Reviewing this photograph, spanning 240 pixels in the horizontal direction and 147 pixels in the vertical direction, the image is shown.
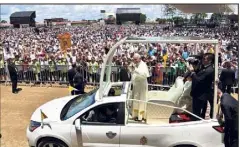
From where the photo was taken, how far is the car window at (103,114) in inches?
237

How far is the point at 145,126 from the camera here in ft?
19.5

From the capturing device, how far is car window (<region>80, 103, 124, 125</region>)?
237 inches

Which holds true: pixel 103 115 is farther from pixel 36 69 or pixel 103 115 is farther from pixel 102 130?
pixel 36 69

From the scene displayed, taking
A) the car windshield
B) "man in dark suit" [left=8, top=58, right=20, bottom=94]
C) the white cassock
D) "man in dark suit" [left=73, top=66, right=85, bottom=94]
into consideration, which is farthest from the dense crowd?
the car windshield

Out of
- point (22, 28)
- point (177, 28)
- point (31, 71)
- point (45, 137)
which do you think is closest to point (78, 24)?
point (22, 28)

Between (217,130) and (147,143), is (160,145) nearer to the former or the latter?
(147,143)

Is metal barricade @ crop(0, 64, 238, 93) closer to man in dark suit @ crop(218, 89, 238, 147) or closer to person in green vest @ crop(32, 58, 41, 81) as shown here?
person in green vest @ crop(32, 58, 41, 81)

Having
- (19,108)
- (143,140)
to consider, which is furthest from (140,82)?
(19,108)

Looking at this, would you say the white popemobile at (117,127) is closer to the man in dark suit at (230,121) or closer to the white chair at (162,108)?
the white chair at (162,108)

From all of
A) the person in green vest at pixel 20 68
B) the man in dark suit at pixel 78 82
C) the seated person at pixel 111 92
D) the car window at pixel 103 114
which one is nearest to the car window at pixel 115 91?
the seated person at pixel 111 92

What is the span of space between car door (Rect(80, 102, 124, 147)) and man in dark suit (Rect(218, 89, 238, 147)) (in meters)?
1.82

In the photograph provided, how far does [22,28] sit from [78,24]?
171 inches

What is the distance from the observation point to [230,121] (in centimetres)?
565

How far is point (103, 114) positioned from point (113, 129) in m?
0.36
